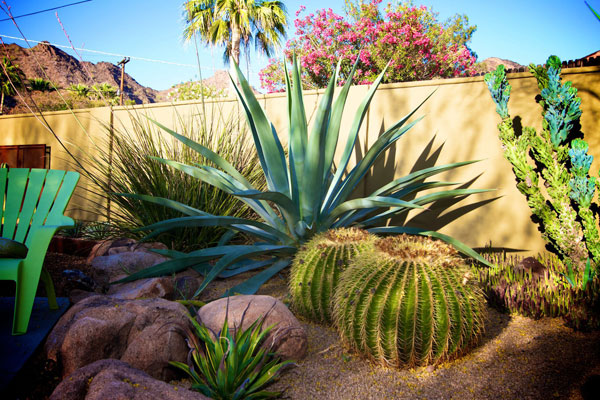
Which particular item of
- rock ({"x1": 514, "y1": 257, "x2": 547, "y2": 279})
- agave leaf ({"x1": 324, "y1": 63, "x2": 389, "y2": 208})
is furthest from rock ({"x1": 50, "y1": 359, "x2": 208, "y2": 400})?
rock ({"x1": 514, "y1": 257, "x2": 547, "y2": 279})

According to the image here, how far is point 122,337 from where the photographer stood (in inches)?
81.3

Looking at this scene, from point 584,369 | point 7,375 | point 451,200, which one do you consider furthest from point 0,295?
point 451,200

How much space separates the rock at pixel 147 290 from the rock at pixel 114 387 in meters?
1.17

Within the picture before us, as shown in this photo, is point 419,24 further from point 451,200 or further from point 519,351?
point 519,351

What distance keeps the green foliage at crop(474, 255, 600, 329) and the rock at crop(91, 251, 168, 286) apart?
272 centimetres

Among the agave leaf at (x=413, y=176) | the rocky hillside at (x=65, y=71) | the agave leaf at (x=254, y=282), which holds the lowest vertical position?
the agave leaf at (x=254, y=282)

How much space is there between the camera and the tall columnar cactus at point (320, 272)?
2533 millimetres

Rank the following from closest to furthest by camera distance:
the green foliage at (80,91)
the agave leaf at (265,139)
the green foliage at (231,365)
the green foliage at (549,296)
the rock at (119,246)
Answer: the green foliage at (231,365) → the green foliage at (549,296) → the agave leaf at (265,139) → the rock at (119,246) → the green foliage at (80,91)

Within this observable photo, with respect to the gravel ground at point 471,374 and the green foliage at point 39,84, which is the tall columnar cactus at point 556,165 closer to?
the gravel ground at point 471,374

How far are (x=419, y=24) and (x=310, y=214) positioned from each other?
12716mm

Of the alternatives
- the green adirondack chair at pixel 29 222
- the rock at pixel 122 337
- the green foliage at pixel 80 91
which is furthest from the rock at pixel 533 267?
Answer: the green foliage at pixel 80 91

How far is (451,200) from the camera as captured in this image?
171 inches

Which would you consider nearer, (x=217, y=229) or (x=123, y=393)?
(x=123, y=393)

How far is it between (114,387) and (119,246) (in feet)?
9.11
